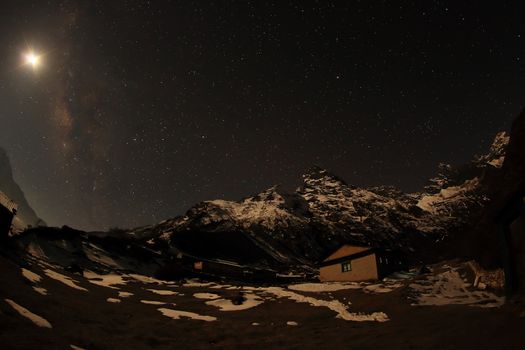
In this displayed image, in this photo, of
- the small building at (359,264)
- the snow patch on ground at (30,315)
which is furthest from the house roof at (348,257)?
the snow patch on ground at (30,315)

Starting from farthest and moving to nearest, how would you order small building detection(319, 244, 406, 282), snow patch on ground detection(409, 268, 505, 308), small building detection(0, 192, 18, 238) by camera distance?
small building detection(319, 244, 406, 282) → small building detection(0, 192, 18, 238) → snow patch on ground detection(409, 268, 505, 308)

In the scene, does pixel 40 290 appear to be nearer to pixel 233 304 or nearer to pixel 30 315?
pixel 30 315

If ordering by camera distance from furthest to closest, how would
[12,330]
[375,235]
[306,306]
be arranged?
[375,235] < [306,306] < [12,330]

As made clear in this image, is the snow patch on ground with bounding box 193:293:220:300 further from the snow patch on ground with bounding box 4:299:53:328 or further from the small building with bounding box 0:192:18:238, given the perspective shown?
the snow patch on ground with bounding box 4:299:53:328

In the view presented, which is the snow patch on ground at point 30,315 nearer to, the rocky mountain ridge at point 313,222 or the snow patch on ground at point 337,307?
the snow patch on ground at point 337,307

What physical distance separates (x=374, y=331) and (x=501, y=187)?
8.29 metres

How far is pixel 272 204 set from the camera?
13862 centimetres

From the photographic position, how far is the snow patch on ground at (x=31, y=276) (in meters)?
18.0

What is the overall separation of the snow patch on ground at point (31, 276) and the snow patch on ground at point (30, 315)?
5.96 m

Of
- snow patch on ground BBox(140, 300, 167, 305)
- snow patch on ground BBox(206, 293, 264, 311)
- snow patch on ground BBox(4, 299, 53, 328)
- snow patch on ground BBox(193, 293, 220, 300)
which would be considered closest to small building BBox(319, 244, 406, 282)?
snow patch on ground BBox(206, 293, 264, 311)

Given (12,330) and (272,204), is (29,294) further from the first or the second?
(272,204)

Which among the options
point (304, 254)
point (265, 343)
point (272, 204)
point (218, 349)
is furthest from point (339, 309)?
point (272, 204)

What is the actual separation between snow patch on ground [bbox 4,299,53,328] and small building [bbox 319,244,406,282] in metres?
31.8

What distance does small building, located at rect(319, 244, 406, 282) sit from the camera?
37.2 m
